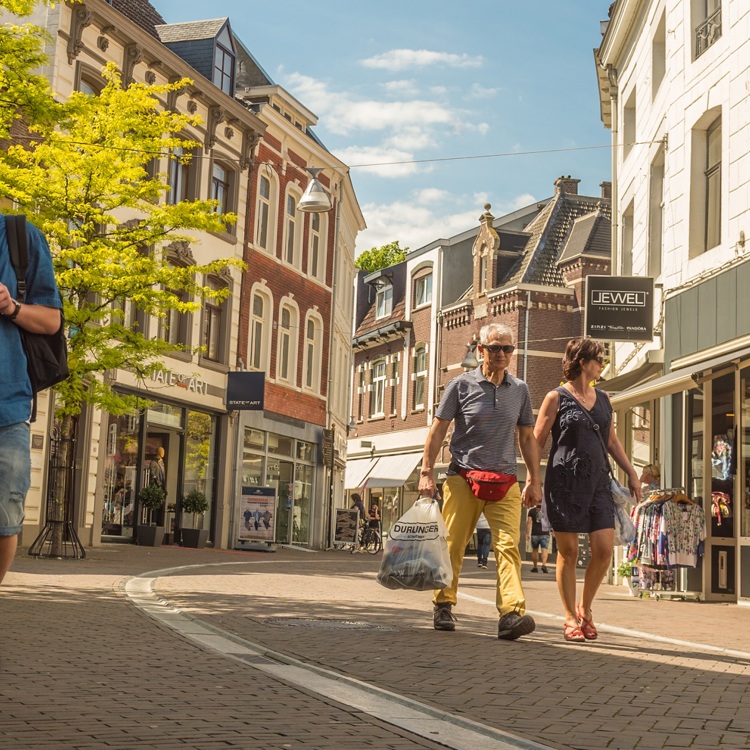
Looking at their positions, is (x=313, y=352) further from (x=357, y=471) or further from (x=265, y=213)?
(x=357, y=471)

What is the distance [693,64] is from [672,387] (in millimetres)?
5188

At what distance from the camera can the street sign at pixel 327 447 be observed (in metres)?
36.1

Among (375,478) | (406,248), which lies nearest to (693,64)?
(375,478)

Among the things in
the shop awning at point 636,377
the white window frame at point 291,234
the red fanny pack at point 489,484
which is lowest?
the red fanny pack at point 489,484

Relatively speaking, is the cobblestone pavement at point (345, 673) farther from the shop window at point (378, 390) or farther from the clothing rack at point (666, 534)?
the shop window at point (378, 390)

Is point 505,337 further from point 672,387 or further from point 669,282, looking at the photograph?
point 669,282

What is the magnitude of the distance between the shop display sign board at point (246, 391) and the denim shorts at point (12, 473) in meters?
24.9

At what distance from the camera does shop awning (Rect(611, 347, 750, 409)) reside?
1352 centimetres

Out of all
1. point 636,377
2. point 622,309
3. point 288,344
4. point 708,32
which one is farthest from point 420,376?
point 708,32

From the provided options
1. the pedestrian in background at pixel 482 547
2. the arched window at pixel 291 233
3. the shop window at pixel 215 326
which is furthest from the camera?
the arched window at pixel 291 233

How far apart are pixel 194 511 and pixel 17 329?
904 inches

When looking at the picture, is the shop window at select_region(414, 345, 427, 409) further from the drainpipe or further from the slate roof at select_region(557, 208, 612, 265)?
the slate roof at select_region(557, 208, 612, 265)

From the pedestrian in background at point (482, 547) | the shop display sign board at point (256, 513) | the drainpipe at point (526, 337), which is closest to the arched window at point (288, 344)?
the shop display sign board at point (256, 513)

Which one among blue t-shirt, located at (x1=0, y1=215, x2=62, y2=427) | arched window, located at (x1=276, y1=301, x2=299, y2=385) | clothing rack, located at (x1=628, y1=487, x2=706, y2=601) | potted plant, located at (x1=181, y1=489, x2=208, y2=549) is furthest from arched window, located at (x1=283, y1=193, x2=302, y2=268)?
blue t-shirt, located at (x1=0, y1=215, x2=62, y2=427)
